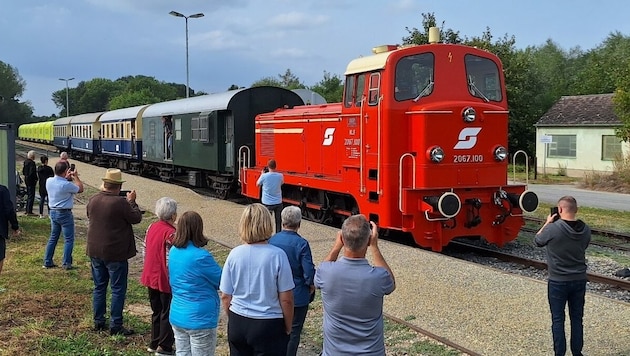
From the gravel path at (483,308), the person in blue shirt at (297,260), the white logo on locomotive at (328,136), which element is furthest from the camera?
the white logo on locomotive at (328,136)

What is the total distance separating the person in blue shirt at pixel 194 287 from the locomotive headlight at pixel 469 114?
280 inches

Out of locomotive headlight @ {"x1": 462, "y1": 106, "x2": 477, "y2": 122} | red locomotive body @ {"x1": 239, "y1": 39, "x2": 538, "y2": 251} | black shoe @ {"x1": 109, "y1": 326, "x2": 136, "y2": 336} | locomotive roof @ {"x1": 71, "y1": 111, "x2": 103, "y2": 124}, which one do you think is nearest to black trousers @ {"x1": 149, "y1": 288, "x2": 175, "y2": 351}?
black shoe @ {"x1": 109, "y1": 326, "x2": 136, "y2": 336}

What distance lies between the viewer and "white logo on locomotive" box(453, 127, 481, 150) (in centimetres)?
→ 1112

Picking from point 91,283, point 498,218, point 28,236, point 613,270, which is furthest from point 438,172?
point 28,236

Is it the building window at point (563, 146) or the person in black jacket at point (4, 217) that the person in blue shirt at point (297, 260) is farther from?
the building window at point (563, 146)

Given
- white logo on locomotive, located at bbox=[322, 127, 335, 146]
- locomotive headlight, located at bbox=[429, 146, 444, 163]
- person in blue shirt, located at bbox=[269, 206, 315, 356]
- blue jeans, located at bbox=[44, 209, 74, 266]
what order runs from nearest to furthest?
1. person in blue shirt, located at bbox=[269, 206, 315, 356]
2. blue jeans, located at bbox=[44, 209, 74, 266]
3. locomotive headlight, located at bbox=[429, 146, 444, 163]
4. white logo on locomotive, located at bbox=[322, 127, 335, 146]

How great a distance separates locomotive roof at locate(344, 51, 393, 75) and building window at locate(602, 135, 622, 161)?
2374 cm

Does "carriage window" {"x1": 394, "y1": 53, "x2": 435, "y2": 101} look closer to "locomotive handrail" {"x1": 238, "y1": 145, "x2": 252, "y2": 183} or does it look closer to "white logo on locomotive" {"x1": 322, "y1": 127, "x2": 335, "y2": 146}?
"white logo on locomotive" {"x1": 322, "y1": 127, "x2": 335, "y2": 146}

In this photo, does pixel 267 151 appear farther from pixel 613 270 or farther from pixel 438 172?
pixel 613 270

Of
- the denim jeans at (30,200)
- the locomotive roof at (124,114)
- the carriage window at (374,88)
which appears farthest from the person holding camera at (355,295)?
the locomotive roof at (124,114)

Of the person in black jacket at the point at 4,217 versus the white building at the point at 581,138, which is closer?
the person in black jacket at the point at 4,217

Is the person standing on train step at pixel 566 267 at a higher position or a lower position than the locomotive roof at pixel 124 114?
lower

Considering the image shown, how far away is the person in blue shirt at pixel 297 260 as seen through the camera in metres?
5.18

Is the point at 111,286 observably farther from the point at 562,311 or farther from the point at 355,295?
the point at 562,311
